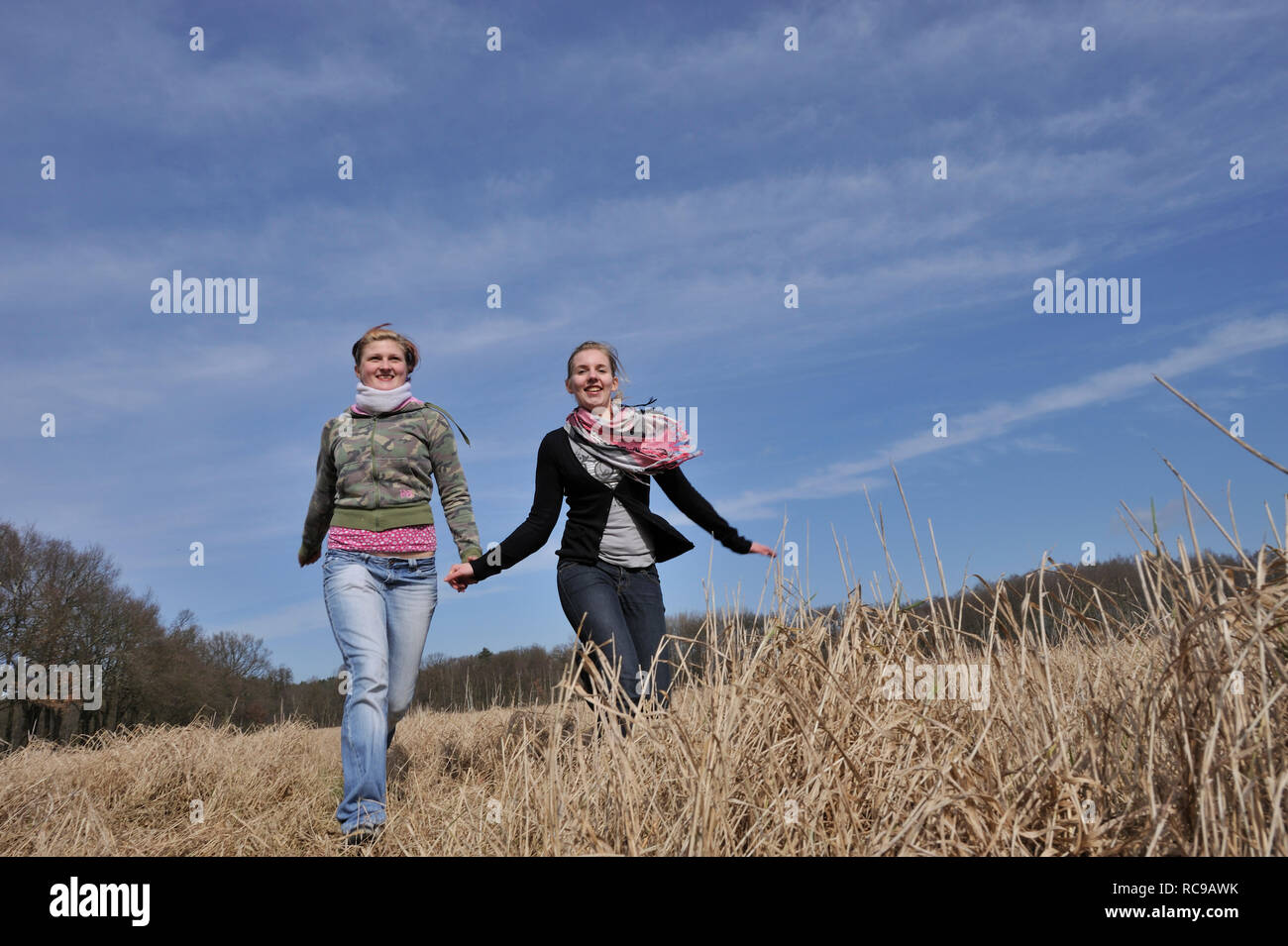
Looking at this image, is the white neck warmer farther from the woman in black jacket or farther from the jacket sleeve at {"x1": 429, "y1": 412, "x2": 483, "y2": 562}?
the woman in black jacket

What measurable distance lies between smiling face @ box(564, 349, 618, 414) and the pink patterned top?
4.12 ft

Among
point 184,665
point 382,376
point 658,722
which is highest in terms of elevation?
point 382,376

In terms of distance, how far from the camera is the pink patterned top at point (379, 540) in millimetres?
4324

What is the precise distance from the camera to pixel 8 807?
17.0 ft

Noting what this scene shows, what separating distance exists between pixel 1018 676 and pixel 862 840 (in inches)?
41.9

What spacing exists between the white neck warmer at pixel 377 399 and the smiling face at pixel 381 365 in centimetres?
3

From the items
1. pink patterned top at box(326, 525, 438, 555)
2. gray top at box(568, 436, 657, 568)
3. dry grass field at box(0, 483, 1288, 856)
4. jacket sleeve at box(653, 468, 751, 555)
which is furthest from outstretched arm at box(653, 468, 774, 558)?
pink patterned top at box(326, 525, 438, 555)

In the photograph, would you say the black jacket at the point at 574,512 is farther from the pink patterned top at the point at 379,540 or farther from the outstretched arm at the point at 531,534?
the pink patterned top at the point at 379,540

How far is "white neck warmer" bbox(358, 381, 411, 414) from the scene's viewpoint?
15.0 ft

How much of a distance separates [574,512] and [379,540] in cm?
106

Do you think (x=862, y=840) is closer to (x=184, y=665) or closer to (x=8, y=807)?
(x=8, y=807)

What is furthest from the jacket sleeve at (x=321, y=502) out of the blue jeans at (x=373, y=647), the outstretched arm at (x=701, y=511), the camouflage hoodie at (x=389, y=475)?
the outstretched arm at (x=701, y=511)

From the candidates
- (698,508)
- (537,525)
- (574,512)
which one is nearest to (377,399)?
(537,525)
